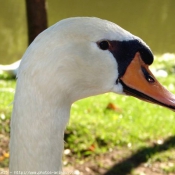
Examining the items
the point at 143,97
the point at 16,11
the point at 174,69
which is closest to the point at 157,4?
the point at 16,11

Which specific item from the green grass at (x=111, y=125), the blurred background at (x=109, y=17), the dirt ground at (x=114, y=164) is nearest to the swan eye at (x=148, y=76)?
the dirt ground at (x=114, y=164)

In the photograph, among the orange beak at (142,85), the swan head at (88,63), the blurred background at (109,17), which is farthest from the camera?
the blurred background at (109,17)

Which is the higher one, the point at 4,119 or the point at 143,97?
the point at 143,97

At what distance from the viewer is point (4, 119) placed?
3861mm

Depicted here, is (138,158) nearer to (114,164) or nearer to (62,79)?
(114,164)

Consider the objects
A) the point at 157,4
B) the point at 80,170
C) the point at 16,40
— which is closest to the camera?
the point at 80,170

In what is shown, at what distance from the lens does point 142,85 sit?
1795 millimetres

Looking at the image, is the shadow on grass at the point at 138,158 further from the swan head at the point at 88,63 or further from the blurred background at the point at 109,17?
the blurred background at the point at 109,17

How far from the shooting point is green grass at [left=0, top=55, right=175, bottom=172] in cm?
377

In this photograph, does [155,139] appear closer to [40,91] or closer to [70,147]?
[70,147]

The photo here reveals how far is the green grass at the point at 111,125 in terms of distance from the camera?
377 centimetres

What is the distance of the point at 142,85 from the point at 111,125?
93.5 inches

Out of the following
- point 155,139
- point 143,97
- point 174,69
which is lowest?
Answer: point 174,69

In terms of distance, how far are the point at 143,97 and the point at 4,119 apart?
89.5 inches
